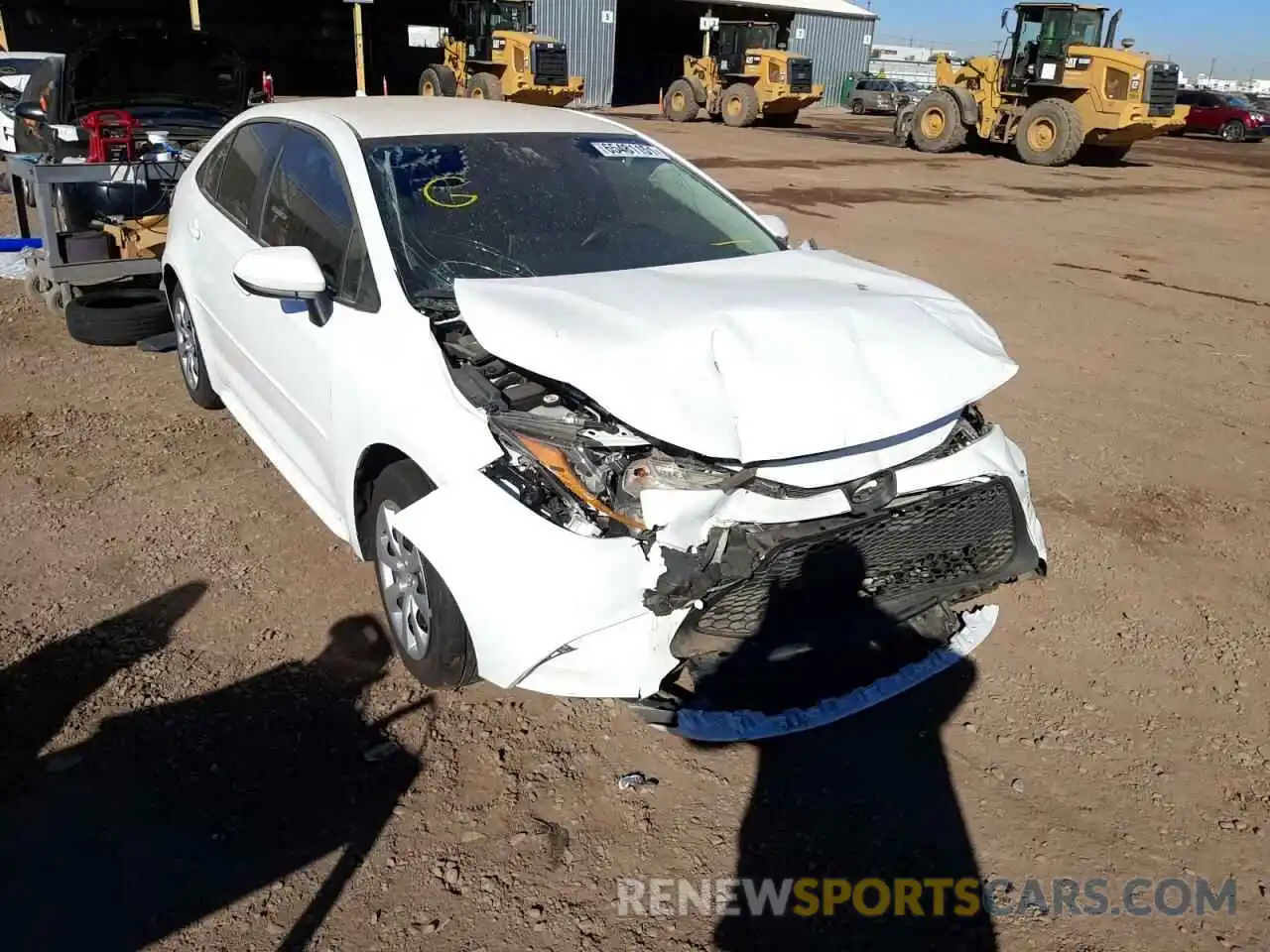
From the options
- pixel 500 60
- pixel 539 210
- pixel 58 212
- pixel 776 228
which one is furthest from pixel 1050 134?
pixel 539 210

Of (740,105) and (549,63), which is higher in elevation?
(549,63)

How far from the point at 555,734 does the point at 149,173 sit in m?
5.36

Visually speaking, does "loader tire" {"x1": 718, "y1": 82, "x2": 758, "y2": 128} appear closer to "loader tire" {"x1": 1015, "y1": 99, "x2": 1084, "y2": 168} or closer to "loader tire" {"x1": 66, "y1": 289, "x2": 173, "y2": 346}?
"loader tire" {"x1": 1015, "y1": 99, "x2": 1084, "y2": 168}

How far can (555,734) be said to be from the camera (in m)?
2.94

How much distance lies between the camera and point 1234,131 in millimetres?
30891

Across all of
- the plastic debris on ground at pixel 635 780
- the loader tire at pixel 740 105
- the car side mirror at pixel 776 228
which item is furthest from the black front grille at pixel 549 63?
the plastic debris on ground at pixel 635 780

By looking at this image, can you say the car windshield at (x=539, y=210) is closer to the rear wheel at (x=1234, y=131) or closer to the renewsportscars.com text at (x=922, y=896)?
the renewsportscars.com text at (x=922, y=896)

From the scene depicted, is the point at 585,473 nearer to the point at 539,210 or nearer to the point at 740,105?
the point at 539,210

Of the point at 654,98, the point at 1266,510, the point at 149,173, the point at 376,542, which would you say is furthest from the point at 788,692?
the point at 654,98

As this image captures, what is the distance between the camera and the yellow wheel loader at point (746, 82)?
26438 mm

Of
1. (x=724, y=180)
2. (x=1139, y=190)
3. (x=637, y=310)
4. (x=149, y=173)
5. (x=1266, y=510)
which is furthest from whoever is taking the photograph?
(x=1139, y=190)

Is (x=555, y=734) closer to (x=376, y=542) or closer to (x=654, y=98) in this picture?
(x=376, y=542)

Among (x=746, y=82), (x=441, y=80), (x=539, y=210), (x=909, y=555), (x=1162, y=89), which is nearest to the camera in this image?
(x=909, y=555)

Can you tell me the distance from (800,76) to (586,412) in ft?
87.0
